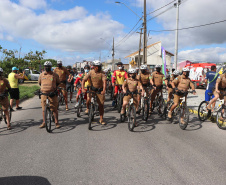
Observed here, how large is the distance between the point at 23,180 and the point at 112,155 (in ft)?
5.79

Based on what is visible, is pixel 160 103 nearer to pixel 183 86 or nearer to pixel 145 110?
pixel 145 110

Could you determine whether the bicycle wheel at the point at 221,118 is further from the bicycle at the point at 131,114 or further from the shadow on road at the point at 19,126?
the shadow on road at the point at 19,126

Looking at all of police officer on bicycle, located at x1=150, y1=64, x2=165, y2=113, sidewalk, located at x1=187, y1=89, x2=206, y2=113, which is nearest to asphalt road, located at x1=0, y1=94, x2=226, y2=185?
police officer on bicycle, located at x1=150, y1=64, x2=165, y2=113

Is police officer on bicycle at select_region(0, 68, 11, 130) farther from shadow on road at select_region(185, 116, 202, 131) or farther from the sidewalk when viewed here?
the sidewalk

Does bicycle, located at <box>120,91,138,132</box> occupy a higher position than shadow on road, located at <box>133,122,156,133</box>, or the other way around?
bicycle, located at <box>120,91,138,132</box>

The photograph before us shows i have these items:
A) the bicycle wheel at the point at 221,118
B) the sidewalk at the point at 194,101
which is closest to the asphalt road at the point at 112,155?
the bicycle wheel at the point at 221,118

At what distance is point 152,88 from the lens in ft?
26.6

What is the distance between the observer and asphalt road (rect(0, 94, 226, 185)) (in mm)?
3417

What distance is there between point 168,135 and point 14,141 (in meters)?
4.17

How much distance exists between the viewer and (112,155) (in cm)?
433

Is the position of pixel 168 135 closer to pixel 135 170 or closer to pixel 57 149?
pixel 135 170

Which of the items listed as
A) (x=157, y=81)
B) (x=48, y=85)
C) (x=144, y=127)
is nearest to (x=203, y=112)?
(x=157, y=81)

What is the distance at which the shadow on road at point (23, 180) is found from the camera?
3.25 metres

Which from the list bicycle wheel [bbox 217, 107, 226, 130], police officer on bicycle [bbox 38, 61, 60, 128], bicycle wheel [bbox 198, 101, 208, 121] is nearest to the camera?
police officer on bicycle [bbox 38, 61, 60, 128]
